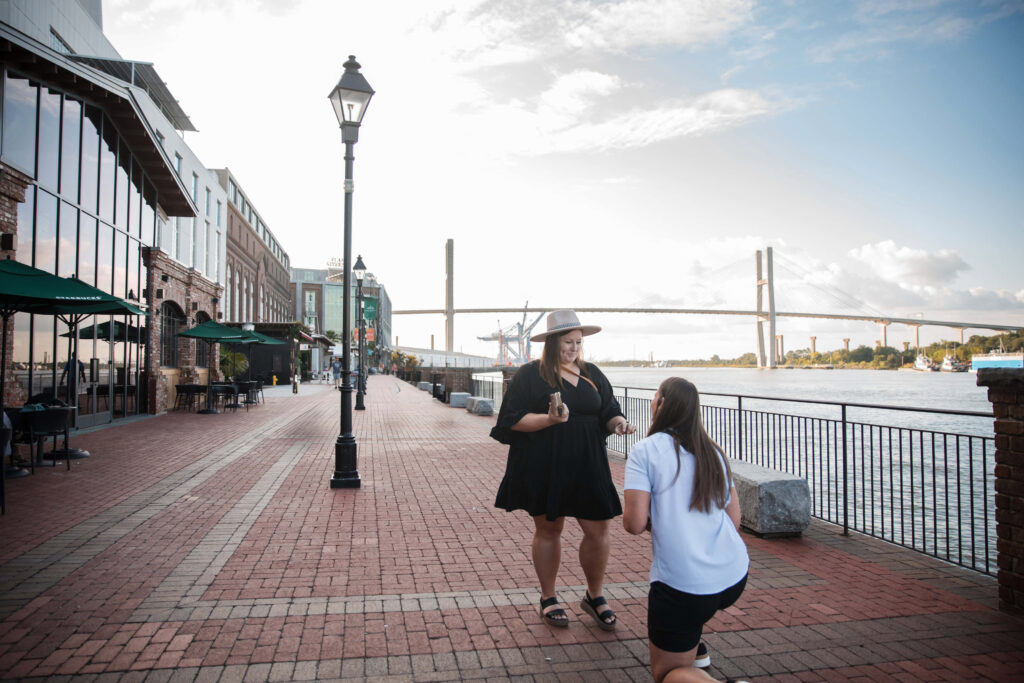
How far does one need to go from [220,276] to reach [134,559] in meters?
33.8

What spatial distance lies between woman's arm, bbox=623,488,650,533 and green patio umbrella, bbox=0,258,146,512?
7.29 meters

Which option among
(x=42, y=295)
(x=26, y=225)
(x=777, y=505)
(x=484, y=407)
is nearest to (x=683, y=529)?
(x=777, y=505)

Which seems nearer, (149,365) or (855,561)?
(855,561)

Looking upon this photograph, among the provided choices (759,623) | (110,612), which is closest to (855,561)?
(759,623)

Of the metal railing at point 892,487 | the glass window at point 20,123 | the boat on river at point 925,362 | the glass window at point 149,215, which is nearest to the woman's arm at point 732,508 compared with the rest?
the metal railing at point 892,487

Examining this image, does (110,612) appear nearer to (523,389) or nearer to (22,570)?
(22,570)

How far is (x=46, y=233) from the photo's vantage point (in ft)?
39.7

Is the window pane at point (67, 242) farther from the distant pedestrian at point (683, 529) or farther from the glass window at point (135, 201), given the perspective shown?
the distant pedestrian at point (683, 529)

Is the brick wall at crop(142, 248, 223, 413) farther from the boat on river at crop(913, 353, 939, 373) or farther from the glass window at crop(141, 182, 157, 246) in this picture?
the boat on river at crop(913, 353, 939, 373)

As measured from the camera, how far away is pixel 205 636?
3.58m

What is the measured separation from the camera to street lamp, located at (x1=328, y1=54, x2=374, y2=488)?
7.85m

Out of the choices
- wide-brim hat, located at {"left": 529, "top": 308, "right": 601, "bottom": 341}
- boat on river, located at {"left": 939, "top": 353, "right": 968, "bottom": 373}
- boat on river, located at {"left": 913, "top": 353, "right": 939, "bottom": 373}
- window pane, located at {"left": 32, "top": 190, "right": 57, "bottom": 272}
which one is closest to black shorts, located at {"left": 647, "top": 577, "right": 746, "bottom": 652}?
wide-brim hat, located at {"left": 529, "top": 308, "right": 601, "bottom": 341}

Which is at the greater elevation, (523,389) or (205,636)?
(523,389)

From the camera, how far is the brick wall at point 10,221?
33.7 ft
